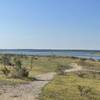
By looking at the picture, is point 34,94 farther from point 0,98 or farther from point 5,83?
point 5,83

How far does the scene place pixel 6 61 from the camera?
72125 mm

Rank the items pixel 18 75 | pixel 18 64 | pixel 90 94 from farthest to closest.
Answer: pixel 18 64
pixel 18 75
pixel 90 94

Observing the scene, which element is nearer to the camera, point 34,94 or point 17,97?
point 17,97

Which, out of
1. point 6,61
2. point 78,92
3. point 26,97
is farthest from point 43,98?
point 6,61

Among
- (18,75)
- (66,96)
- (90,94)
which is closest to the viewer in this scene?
(66,96)

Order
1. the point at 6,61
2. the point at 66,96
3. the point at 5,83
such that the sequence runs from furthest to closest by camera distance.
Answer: the point at 6,61 → the point at 5,83 → the point at 66,96

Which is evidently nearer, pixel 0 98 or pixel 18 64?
pixel 0 98

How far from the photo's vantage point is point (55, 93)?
2938 cm

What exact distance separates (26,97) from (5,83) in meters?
10.2

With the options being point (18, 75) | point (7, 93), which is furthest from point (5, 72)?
point (7, 93)

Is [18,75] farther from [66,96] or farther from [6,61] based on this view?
[6,61]

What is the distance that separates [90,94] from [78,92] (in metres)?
1.25

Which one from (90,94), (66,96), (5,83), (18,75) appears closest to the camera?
(66,96)

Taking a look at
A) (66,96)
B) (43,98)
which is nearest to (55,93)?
(66,96)
